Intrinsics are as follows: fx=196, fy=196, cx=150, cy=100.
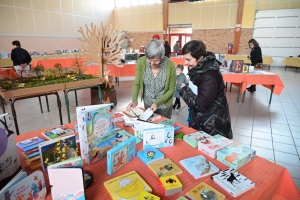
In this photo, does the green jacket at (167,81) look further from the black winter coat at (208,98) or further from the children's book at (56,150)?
the children's book at (56,150)

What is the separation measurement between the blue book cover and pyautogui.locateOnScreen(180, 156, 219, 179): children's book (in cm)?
30

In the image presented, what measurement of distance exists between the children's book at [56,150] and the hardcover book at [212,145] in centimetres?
76

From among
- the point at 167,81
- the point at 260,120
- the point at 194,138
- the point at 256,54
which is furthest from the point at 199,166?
the point at 256,54

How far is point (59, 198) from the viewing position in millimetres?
815

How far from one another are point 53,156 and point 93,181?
0.25 meters

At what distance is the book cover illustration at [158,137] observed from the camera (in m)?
1.26

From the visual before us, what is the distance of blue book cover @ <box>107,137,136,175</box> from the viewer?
3.26ft

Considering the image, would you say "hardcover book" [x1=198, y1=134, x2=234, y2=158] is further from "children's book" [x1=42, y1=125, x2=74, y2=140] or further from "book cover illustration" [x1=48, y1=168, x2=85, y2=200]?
"children's book" [x1=42, y1=125, x2=74, y2=140]

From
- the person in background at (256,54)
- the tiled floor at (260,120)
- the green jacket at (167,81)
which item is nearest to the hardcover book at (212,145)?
the green jacket at (167,81)

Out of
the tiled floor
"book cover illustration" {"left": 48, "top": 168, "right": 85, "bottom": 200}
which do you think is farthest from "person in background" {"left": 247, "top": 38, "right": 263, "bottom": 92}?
"book cover illustration" {"left": 48, "top": 168, "right": 85, "bottom": 200}

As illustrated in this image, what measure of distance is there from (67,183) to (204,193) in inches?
23.2

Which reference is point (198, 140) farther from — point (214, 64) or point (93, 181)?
point (93, 181)

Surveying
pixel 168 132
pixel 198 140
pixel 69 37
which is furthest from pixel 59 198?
pixel 69 37

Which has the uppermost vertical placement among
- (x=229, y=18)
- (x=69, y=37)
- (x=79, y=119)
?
(x=229, y=18)
